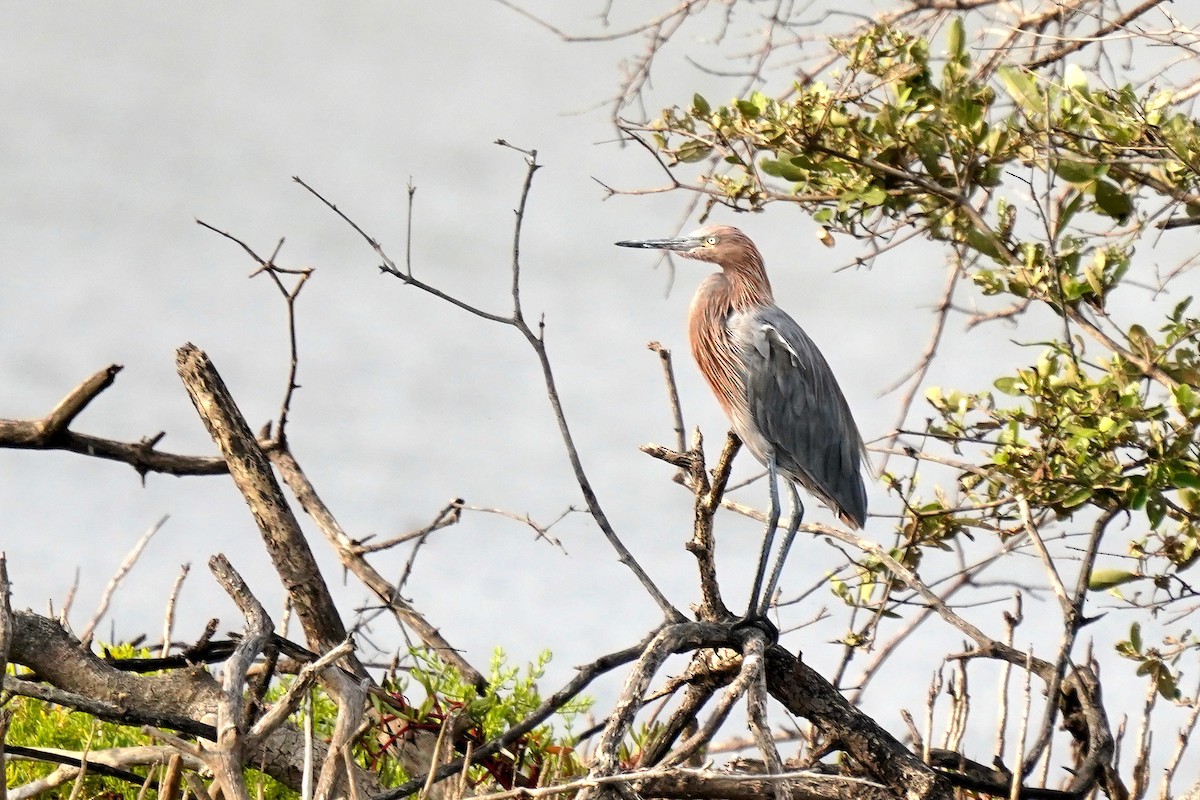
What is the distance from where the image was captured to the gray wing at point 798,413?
14.7 feet

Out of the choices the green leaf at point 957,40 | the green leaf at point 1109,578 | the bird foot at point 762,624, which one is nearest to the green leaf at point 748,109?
the green leaf at point 957,40

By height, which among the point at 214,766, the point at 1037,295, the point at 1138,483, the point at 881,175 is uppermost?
the point at 881,175

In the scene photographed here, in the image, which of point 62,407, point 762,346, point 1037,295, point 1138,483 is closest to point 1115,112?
point 1037,295

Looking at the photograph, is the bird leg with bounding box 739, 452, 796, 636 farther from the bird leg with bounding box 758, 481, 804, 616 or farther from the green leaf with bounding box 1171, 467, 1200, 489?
the green leaf with bounding box 1171, 467, 1200, 489

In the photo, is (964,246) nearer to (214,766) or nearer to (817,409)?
(817,409)

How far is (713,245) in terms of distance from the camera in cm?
500

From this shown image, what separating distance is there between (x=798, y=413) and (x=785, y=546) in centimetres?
57

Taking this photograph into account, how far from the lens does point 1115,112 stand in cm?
345

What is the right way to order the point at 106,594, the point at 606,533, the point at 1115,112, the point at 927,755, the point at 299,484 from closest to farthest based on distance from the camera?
the point at 606,533, the point at 1115,112, the point at 927,755, the point at 299,484, the point at 106,594

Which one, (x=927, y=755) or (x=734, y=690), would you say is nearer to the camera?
A: (x=734, y=690)

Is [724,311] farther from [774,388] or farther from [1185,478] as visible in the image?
[1185,478]

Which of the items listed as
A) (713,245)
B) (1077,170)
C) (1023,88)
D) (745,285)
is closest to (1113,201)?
(1077,170)

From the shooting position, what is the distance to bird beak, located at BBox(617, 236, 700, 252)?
493 cm

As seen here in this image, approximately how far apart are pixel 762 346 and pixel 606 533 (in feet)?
5.18
